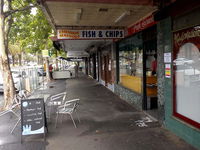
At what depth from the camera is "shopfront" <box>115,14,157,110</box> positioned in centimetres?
587

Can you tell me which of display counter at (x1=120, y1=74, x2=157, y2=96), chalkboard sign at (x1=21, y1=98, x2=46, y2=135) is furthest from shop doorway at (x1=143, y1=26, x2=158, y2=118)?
chalkboard sign at (x1=21, y1=98, x2=46, y2=135)

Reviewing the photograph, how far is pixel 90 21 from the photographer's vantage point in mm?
5977

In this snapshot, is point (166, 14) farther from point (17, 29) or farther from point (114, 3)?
point (17, 29)

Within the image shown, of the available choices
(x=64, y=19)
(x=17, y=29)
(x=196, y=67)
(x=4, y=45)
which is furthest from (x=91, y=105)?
(x=17, y=29)

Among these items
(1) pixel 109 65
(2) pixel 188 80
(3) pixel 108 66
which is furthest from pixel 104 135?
(3) pixel 108 66

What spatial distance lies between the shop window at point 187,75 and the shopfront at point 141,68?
1.38 metres

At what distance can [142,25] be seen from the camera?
5.66 m

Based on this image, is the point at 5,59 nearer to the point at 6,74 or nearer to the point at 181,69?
the point at 6,74

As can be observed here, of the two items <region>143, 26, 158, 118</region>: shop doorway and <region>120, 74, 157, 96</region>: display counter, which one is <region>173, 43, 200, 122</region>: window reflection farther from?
<region>120, 74, 157, 96</region>: display counter

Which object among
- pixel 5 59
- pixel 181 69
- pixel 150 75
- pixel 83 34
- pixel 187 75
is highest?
pixel 83 34

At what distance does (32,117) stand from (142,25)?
410 centimetres

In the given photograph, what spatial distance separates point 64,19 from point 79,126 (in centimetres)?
325

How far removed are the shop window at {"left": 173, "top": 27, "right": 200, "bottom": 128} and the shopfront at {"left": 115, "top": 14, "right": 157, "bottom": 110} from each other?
138 cm

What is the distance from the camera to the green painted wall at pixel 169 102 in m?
3.70
